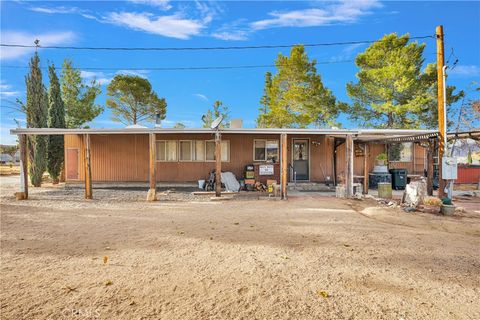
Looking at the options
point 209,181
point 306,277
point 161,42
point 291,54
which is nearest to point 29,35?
point 161,42

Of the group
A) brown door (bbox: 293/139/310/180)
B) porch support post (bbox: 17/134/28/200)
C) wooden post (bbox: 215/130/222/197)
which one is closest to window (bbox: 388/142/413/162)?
brown door (bbox: 293/139/310/180)

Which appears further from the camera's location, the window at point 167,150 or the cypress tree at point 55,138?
the cypress tree at point 55,138

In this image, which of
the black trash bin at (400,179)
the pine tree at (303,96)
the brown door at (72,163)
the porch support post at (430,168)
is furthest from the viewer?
the pine tree at (303,96)

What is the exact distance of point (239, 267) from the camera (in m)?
3.45

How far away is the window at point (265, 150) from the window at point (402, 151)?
6025 mm

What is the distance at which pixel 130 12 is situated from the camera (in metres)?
13.2

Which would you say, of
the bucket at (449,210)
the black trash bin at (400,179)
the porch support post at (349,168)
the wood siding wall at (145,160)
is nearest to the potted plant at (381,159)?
the black trash bin at (400,179)

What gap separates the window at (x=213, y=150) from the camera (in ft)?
41.1

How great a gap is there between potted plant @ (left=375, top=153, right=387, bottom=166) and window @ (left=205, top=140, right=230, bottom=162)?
6771 mm

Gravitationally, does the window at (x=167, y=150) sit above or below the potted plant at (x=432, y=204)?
above

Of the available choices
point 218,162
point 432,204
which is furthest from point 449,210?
point 218,162

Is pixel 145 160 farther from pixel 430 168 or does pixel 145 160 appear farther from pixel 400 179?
pixel 430 168

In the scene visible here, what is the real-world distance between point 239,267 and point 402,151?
43.7ft

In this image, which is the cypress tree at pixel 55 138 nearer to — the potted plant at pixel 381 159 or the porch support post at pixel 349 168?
the porch support post at pixel 349 168
